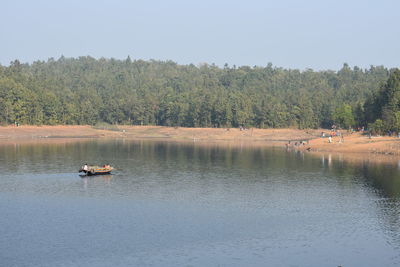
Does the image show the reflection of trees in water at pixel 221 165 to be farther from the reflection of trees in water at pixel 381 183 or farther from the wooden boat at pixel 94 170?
the wooden boat at pixel 94 170

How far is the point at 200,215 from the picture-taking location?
69375 millimetres

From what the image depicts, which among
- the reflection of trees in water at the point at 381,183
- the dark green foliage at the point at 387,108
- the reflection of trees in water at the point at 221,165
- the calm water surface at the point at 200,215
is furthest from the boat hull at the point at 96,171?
the dark green foliage at the point at 387,108

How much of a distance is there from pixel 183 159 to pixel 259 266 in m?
87.0

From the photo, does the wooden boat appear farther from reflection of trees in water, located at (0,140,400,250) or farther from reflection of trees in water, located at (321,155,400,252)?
reflection of trees in water, located at (321,155,400,252)

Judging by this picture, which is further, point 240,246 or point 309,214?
point 309,214

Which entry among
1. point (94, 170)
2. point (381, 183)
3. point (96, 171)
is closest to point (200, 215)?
point (94, 170)

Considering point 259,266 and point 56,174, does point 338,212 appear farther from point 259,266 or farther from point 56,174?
point 56,174

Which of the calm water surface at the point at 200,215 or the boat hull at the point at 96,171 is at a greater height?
the boat hull at the point at 96,171

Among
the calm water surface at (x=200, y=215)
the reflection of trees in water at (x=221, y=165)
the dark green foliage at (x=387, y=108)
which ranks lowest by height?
the calm water surface at (x=200, y=215)

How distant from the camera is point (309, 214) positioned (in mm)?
71062

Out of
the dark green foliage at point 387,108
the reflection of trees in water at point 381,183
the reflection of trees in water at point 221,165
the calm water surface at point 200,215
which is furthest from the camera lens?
the dark green foliage at point 387,108

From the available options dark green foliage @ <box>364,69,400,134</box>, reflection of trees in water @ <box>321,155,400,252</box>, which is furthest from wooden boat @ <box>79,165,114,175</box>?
dark green foliage @ <box>364,69,400,134</box>

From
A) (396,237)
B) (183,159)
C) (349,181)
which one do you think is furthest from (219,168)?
(396,237)

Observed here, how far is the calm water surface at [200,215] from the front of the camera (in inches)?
2071
